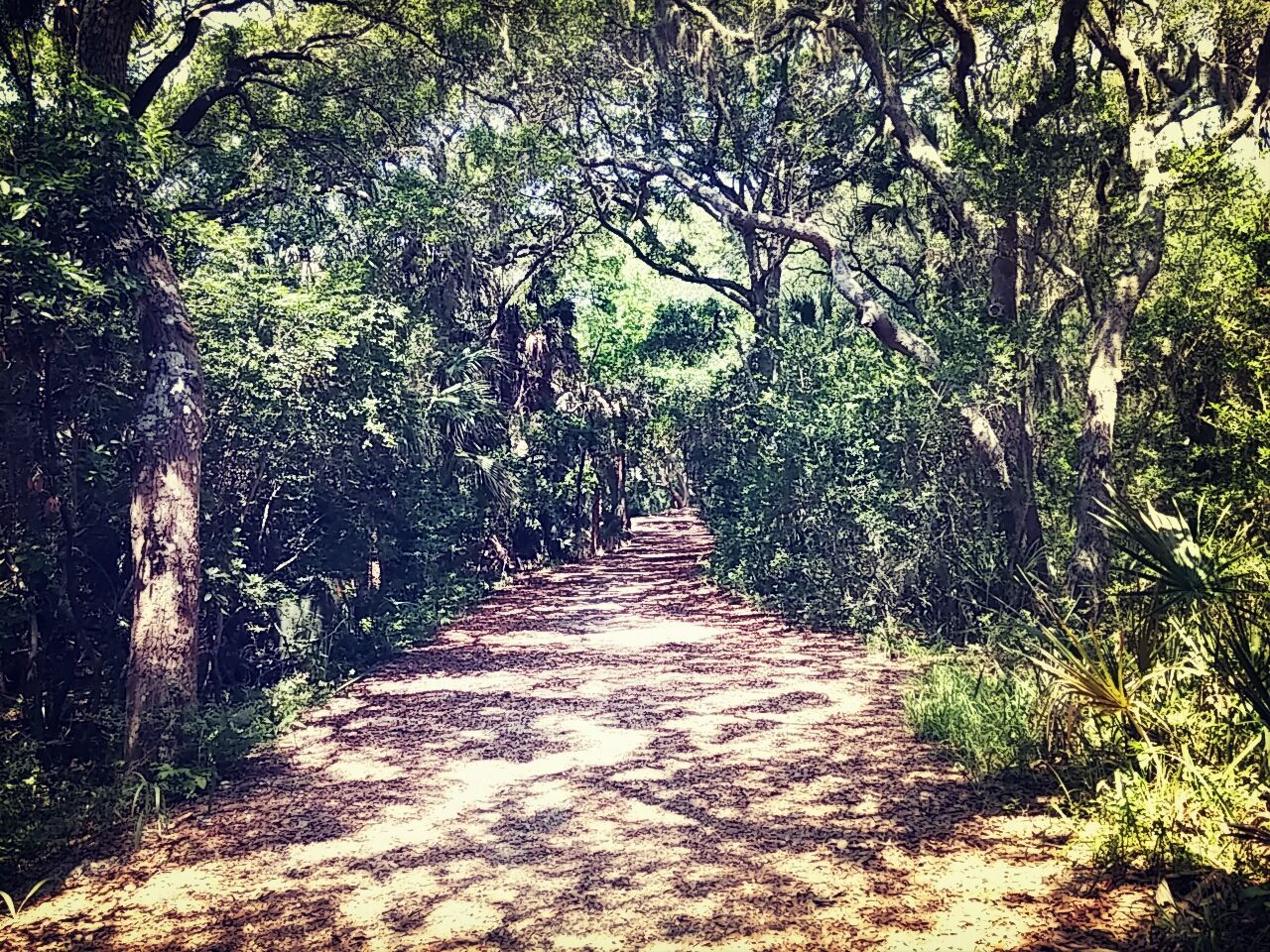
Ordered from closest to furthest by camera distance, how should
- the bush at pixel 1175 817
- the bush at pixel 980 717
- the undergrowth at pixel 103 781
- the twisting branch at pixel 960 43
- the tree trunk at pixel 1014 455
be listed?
the bush at pixel 1175 817 → the undergrowth at pixel 103 781 → the bush at pixel 980 717 → the twisting branch at pixel 960 43 → the tree trunk at pixel 1014 455

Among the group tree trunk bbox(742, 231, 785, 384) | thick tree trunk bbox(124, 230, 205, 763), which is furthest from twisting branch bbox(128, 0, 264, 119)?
tree trunk bbox(742, 231, 785, 384)

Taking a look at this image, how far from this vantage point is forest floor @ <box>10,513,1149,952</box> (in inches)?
171

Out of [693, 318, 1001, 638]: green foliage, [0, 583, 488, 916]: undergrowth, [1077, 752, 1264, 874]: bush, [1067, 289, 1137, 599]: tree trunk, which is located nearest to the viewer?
[1077, 752, 1264, 874]: bush

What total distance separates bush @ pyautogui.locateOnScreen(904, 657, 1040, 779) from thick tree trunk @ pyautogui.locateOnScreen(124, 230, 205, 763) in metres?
5.81

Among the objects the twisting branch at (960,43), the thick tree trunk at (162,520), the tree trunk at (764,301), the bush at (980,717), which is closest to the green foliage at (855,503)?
the bush at (980,717)

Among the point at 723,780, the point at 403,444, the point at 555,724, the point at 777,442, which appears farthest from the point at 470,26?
the point at 723,780

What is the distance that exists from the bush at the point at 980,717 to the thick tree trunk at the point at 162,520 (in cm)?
581

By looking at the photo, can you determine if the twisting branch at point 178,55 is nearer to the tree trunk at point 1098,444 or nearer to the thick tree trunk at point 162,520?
the thick tree trunk at point 162,520

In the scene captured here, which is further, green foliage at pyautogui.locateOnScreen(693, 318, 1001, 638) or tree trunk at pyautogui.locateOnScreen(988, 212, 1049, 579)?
green foliage at pyautogui.locateOnScreen(693, 318, 1001, 638)

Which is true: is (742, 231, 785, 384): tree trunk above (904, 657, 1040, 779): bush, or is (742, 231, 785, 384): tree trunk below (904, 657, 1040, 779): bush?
above

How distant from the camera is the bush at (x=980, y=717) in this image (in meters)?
6.11

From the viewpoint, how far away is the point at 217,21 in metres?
12.9

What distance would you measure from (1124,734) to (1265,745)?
2.95 feet

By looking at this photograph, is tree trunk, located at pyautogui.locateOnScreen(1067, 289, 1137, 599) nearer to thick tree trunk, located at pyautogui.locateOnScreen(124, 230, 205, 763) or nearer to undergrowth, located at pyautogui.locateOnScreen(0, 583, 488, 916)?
undergrowth, located at pyautogui.locateOnScreen(0, 583, 488, 916)
